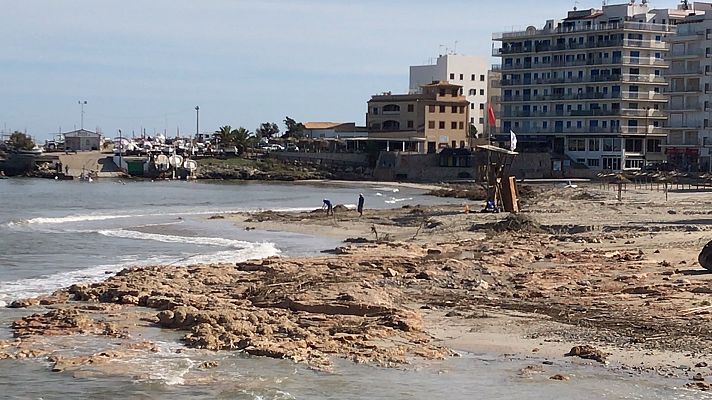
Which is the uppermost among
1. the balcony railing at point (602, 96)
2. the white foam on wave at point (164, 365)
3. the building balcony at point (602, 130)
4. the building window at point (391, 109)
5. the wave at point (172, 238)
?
the balcony railing at point (602, 96)

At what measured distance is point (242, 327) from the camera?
62.1 ft

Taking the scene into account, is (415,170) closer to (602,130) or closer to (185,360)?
(602,130)

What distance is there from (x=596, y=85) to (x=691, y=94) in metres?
12.4

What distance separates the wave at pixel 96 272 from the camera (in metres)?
25.3

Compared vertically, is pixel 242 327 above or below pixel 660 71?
below

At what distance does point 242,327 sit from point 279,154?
105111mm

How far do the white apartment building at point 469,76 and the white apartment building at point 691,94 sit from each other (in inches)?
1610

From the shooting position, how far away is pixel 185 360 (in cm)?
1730

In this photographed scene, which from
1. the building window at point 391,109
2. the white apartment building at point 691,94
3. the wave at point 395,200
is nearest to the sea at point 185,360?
the wave at point 395,200

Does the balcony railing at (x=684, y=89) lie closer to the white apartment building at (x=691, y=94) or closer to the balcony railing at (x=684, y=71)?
the white apartment building at (x=691, y=94)

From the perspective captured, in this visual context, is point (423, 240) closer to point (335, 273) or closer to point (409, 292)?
point (335, 273)

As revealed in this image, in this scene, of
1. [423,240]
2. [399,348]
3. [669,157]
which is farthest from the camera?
[669,157]

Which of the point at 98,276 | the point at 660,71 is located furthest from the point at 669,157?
the point at 98,276

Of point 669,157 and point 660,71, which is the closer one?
point 669,157
